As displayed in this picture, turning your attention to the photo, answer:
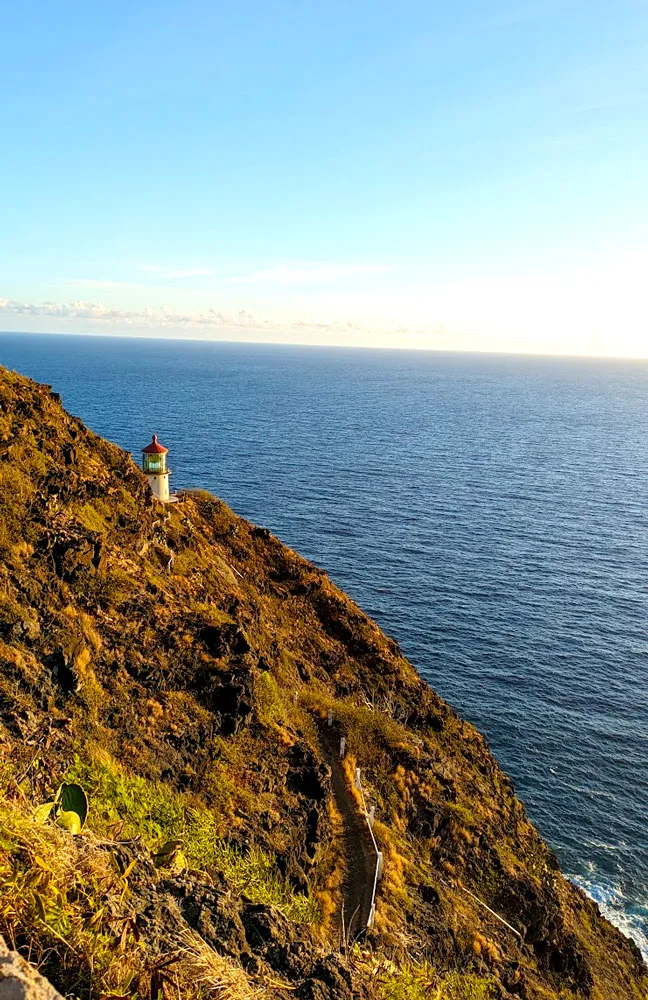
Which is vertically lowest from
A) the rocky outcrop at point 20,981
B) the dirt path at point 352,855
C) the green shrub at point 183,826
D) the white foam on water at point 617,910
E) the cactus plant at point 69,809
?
A: the white foam on water at point 617,910

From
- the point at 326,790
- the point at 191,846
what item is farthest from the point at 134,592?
the point at 191,846

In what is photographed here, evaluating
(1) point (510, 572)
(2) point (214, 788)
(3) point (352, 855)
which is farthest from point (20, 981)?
(1) point (510, 572)

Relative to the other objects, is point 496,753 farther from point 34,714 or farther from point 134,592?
point 34,714

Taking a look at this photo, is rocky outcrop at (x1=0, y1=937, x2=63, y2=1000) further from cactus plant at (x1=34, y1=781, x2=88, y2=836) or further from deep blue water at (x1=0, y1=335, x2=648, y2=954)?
deep blue water at (x1=0, y1=335, x2=648, y2=954)

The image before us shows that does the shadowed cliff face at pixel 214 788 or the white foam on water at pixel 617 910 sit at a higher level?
the shadowed cliff face at pixel 214 788

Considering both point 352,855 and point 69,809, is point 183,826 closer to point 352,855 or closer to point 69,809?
point 69,809

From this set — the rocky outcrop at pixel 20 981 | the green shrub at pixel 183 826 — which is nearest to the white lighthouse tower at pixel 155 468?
the green shrub at pixel 183 826

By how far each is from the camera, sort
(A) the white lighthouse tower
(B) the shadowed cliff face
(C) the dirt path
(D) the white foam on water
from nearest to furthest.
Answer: (B) the shadowed cliff face < (C) the dirt path < (D) the white foam on water < (A) the white lighthouse tower

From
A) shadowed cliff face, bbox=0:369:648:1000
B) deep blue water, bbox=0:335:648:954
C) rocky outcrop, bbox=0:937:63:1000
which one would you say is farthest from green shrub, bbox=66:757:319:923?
deep blue water, bbox=0:335:648:954

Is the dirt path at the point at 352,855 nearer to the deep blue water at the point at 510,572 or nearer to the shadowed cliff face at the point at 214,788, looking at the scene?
the shadowed cliff face at the point at 214,788
